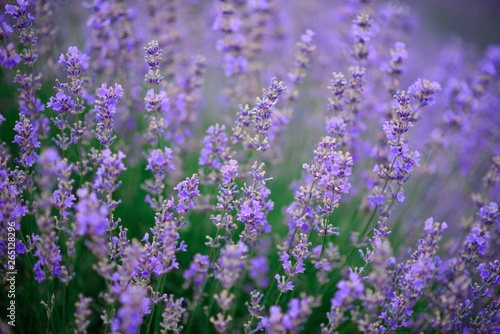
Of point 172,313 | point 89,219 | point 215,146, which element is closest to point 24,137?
point 89,219

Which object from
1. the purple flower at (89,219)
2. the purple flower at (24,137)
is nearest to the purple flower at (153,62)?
the purple flower at (24,137)

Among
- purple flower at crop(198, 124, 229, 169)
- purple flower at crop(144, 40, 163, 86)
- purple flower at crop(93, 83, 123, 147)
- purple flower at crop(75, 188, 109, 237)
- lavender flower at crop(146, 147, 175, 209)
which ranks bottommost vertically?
purple flower at crop(75, 188, 109, 237)

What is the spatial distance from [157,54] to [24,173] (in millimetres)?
997

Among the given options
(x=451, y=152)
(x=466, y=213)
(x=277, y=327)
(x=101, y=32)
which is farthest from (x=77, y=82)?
(x=466, y=213)

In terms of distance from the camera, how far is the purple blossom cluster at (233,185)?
5.62 ft

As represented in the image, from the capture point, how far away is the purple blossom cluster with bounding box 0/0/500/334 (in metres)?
1.71

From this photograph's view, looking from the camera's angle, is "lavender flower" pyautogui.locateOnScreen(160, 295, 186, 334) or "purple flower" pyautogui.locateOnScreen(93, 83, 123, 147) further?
"purple flower" pyautogui.locateOnScreen(93, 83, 123, 147)

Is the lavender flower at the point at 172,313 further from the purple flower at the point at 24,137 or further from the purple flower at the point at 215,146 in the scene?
the purple flower at the point at 24,137

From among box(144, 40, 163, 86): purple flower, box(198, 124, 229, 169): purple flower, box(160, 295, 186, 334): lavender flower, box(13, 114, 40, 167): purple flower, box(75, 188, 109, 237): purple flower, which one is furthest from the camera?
box(198, 124, 229, 169): purple flower

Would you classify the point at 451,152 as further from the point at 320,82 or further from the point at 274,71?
the point at 274,71

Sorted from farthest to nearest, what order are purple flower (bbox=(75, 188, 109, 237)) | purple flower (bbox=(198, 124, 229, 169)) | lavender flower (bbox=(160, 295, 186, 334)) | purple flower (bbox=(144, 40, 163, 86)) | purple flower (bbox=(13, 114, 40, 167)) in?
purple flower (bbox=(198, 124, 229, 169))
purple flower (bbox=(144, 40, 163, 86))
purple flower (bbox=(13, 114, 40, 167))
lavender flower (bbox=(160, 295, 186, 334))
purple flower (bbox=(75, 188, 109, 237))

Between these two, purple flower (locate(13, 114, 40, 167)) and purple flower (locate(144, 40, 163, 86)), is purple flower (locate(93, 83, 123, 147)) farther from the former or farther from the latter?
purple flower (locate(13, 114, 40, 167))

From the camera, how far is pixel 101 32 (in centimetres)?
279

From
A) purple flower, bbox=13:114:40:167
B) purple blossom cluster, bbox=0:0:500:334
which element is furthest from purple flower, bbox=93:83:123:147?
purple flower, bbox=13:114:40:167
